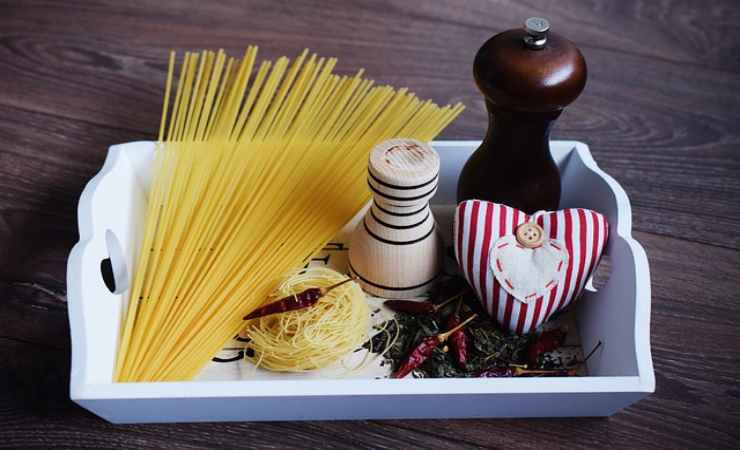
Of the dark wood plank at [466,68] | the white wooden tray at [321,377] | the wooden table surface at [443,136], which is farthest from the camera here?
the dark wood plank at [466,68]

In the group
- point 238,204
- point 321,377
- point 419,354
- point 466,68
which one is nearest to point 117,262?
point 238,204

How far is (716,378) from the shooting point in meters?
1.03

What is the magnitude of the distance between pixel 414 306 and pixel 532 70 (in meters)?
0.34

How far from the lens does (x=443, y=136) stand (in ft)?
4.53

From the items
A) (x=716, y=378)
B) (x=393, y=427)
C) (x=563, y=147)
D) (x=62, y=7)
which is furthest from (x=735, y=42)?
(x=62, y=7)

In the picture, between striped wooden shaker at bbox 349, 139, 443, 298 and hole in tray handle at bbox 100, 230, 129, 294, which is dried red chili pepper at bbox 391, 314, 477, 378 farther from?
hole in tray handle at bbox 100, 230, 129, 294

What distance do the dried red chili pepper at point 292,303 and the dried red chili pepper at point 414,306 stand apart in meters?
0.08

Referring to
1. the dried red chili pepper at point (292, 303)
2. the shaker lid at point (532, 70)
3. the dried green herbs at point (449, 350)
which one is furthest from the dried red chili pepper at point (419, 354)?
the shaker lid at point (532, 70)

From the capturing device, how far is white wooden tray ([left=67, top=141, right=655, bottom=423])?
2.79 feet

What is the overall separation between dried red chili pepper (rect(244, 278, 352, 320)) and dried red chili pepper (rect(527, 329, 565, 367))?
0.25 metres

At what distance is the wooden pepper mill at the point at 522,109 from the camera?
2.97 feet

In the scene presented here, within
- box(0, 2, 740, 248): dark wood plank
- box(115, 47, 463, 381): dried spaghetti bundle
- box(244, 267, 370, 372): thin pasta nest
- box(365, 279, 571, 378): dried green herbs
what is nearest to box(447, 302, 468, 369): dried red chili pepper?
box(365, 279, 571, 378): dried green herbs

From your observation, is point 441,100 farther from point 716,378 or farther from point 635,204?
point 716,378

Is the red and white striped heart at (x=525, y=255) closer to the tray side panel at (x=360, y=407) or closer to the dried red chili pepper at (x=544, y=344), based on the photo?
the dried red chili pepper at (x=544, y=344)
